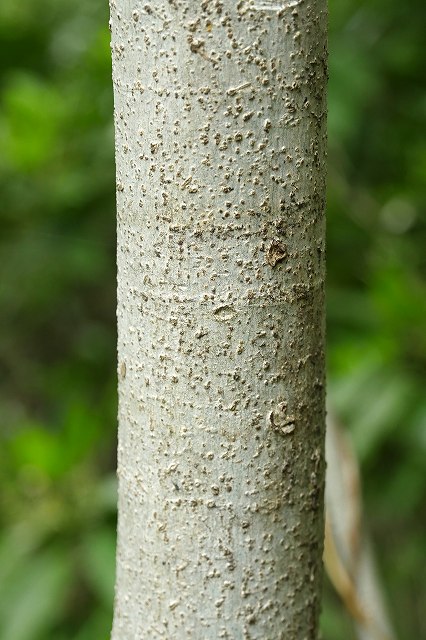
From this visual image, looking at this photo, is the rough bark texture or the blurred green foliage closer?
the rough bark texture
